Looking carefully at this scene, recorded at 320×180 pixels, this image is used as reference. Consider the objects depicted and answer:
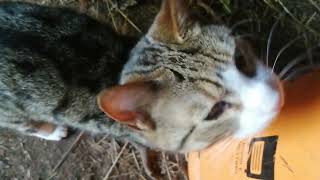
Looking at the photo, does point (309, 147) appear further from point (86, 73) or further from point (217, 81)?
point (86, 73)

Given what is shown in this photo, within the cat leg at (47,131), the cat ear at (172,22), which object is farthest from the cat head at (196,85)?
the cat leg at (47,131)

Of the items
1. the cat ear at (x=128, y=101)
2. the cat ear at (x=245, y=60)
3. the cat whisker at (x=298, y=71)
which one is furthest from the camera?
the cat whisker at (x=298, y=71)

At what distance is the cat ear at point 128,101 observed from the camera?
5.01ft

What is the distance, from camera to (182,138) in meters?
1.83

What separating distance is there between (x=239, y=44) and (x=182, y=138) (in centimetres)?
36

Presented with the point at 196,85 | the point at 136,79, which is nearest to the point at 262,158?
the point at 196,85

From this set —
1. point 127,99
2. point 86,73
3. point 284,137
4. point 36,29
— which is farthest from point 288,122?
point 36,29

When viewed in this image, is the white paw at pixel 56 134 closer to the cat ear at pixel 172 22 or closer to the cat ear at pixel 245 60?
the cat ear at pixel 172 22

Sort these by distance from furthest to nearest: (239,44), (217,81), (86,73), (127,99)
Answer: (86,73)
(239,44)
(217,81)
(127,99)

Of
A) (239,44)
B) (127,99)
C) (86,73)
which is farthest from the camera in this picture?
(86,73)

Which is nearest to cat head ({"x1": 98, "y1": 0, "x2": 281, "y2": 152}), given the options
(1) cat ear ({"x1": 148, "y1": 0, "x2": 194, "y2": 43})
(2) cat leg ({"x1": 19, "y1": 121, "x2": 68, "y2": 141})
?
(1) cat ear ({"x1": 148, "y1": 0, "x2": 194, "y2": 43})

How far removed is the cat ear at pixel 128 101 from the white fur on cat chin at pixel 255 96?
25cm

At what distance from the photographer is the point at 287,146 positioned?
1.71m

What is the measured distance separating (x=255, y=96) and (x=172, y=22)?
0.34 m
